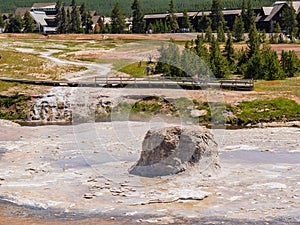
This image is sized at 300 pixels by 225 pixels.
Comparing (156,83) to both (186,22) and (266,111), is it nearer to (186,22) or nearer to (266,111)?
(266,111)

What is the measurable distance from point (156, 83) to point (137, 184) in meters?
28.4

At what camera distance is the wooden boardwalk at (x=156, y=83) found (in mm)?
52719

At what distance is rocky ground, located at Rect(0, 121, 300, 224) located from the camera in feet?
73.9

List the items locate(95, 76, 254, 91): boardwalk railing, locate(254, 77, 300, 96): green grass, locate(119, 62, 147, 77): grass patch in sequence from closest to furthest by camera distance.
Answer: locate(254, 77, 300, 96): green grass, locate(95, 76, 254, 91): boardwalk railing, locate(119, 62, 147, 77): grass patch

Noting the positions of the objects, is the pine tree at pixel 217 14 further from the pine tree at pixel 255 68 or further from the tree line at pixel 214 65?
the pine tree at pixel 255 68

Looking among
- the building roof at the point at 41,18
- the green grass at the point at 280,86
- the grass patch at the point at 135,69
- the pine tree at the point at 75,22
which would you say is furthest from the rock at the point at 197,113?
the building roof at the point at 41,18

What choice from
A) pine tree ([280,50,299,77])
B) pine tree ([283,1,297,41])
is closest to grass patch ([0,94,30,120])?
pine tree ([280,50,299,77])

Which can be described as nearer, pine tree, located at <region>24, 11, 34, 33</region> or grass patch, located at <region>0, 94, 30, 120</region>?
grass patch, located at <region>0, 94, 30, 120</region>

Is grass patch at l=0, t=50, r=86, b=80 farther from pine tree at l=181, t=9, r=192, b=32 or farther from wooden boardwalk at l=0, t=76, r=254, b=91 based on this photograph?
pine tree at l=181, t=9, r=192, b=32

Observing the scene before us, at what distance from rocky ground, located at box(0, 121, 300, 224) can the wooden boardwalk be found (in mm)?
16059

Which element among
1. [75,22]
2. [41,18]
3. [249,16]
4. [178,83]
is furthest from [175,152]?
[41,18]

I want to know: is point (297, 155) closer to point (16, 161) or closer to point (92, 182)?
point (92, 182)

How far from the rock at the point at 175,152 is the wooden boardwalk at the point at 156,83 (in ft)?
82.4

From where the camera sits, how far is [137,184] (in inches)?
1021
